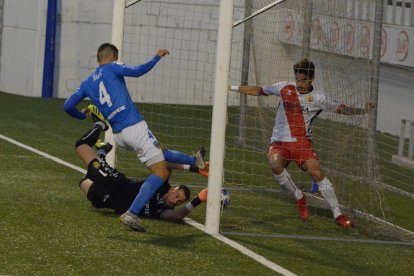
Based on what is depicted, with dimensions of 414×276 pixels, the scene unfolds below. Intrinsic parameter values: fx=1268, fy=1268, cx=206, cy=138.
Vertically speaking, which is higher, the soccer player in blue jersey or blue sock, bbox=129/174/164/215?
the soccer player in blue jersey

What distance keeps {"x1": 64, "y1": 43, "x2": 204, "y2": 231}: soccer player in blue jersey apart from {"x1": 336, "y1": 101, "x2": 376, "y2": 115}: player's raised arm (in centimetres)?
210

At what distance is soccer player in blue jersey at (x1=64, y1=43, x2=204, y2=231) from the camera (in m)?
10.8

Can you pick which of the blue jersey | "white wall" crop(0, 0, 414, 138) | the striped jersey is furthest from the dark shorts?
"white wall" crop(0, 0, 414, 138)

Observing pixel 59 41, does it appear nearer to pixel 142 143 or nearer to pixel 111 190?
pixel 111 190

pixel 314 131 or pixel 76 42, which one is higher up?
pixel 76 42

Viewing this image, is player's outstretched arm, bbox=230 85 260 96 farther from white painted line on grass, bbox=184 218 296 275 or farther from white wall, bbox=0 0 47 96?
white wall, bbox=0 0 47 96

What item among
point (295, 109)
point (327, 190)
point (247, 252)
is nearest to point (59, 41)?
point (295, 109)

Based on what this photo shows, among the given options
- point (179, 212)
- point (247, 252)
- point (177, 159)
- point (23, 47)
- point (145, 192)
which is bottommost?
point (247, 252)

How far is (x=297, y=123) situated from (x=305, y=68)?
601 mm

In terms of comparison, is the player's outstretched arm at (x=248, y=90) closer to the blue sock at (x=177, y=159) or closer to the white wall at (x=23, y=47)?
the blue sock at (x=177, y=159)

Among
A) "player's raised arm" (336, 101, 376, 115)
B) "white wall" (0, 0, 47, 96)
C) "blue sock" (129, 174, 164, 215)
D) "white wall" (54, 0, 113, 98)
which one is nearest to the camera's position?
"blue sock" (129, 174, 164, 215)

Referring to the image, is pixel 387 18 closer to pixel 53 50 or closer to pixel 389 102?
pixel 389 102

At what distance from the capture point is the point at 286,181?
1239cm

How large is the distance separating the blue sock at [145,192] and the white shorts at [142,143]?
0.61 feet
